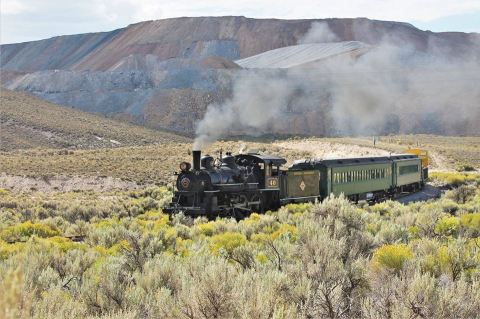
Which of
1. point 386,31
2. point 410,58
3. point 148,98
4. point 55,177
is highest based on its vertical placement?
point 386,31

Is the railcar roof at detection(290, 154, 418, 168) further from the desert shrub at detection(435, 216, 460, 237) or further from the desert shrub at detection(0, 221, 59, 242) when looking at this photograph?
the desert shrub at detection(0, 221, 59, 242)

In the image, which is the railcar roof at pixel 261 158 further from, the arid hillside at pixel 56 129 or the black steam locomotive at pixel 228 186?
the arid hillside at pixel 56 129

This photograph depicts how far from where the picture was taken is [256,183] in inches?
898

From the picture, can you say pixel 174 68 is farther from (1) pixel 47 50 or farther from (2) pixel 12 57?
(2) pixel 12 57

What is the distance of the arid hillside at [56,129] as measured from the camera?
73.6 meters

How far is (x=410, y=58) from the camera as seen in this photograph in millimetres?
128500

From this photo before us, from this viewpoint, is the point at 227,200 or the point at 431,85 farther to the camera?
the point at 431,85

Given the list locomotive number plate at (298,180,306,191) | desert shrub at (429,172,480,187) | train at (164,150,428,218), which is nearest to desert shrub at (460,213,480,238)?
train at (164,150,428,218)

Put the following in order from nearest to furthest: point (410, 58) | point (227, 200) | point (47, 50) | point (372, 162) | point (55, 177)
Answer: point (227, 200) → point (372, 162) → point (55, 177) → point (410, 58) → point (47, 50)

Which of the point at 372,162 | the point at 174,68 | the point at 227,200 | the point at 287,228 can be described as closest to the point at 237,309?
the point at 287,228

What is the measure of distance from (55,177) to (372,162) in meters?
23.5

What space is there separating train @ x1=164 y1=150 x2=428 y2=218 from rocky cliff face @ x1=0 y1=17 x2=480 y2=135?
7966cm

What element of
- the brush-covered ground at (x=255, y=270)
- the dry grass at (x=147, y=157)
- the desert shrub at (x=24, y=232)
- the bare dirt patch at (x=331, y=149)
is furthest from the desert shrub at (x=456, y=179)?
the desert shrub at (x=24, y=232)

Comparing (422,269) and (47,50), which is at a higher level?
(47,50)
